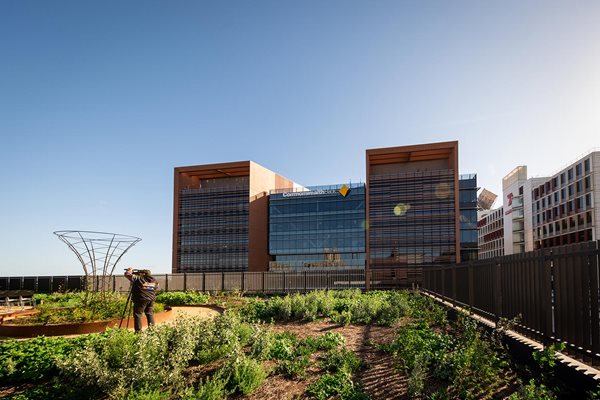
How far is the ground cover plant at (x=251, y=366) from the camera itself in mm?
6785

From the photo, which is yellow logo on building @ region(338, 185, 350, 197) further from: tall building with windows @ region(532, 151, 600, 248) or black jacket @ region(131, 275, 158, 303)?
black jacket @ region(131, 275, 158, 303)

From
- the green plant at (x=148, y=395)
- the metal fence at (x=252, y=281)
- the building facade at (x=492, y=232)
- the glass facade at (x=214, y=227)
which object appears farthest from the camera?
the building facade at (x=492, y=232)

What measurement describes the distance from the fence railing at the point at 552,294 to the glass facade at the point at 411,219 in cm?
5475

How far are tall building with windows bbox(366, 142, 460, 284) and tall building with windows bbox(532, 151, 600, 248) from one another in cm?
2391

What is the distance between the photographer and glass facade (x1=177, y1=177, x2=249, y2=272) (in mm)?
76562

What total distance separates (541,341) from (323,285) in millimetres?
23907

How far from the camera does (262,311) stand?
593 inches

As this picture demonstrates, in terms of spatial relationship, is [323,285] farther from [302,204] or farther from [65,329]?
[302,204]

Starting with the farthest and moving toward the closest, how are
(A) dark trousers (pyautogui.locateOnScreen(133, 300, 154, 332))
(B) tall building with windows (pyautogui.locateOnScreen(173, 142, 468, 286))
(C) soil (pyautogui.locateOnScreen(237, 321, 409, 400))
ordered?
(B) tall building with windows (pyautogui.locateOnScreen(173, 142, 468, 286)), (A) dark trousers (pyautogui.locateOnScreen(133, 300, 154, 332)), (C) soil (pyautogui.locateOnScreen(237, 321, 409, 400))

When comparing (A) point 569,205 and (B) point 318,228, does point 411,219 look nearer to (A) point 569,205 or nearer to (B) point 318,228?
(B) point 318,228

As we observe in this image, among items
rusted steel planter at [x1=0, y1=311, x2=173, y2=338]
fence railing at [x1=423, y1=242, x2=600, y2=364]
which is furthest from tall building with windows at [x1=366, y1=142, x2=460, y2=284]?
fence railing at [x1=423, y1=242, x2=600, y2=364]

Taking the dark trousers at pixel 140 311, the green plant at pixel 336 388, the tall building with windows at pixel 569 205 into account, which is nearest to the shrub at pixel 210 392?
the green plant at pixel 336 388

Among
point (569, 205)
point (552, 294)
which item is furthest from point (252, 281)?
point (569, 205)

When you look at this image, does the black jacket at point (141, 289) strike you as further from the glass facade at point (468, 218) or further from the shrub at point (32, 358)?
the glass facade at point (468, 218)
